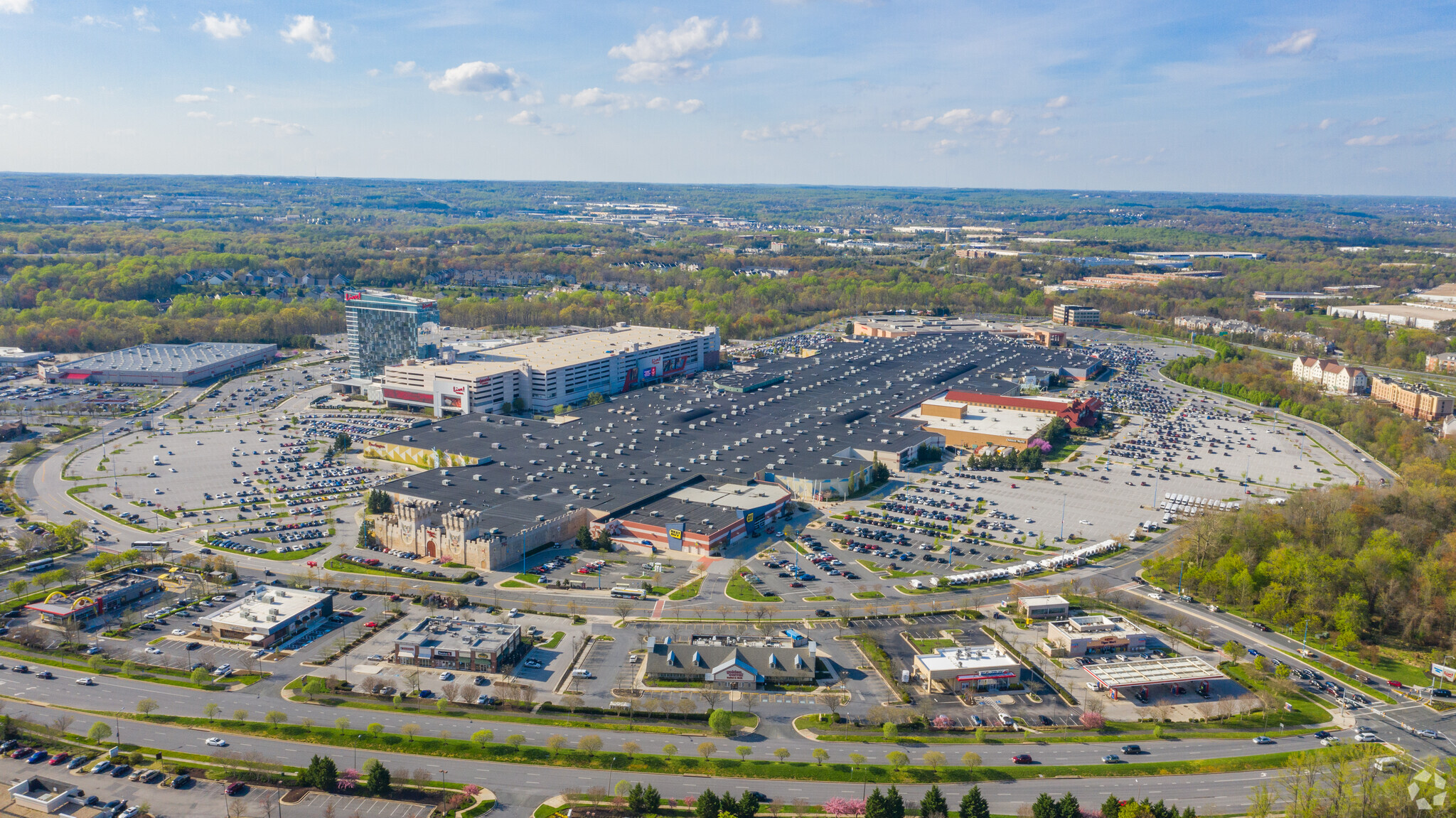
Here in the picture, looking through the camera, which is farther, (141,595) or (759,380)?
(759,380)

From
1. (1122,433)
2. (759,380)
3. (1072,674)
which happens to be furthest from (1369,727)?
(759,380)

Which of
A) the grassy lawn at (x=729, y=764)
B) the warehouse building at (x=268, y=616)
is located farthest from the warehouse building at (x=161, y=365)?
the grassy lawn at (x=729, y=764)

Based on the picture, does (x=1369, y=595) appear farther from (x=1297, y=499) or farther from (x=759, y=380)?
(x=759, y=380)

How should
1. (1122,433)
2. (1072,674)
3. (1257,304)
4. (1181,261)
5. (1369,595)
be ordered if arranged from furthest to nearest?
1. (1181,261)
2. (1257,304)
3. (1122,433)
4. (1369,595)
5. (1072,674)

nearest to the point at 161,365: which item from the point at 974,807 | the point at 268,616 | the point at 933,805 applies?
the point at 268,616

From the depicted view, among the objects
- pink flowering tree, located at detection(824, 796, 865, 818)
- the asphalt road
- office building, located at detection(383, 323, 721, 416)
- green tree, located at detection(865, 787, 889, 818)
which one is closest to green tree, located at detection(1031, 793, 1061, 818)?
the asphalt road

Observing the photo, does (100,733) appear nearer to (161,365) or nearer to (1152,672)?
(1152,672)

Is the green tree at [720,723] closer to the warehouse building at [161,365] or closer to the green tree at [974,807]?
the green tree at [974,807]
